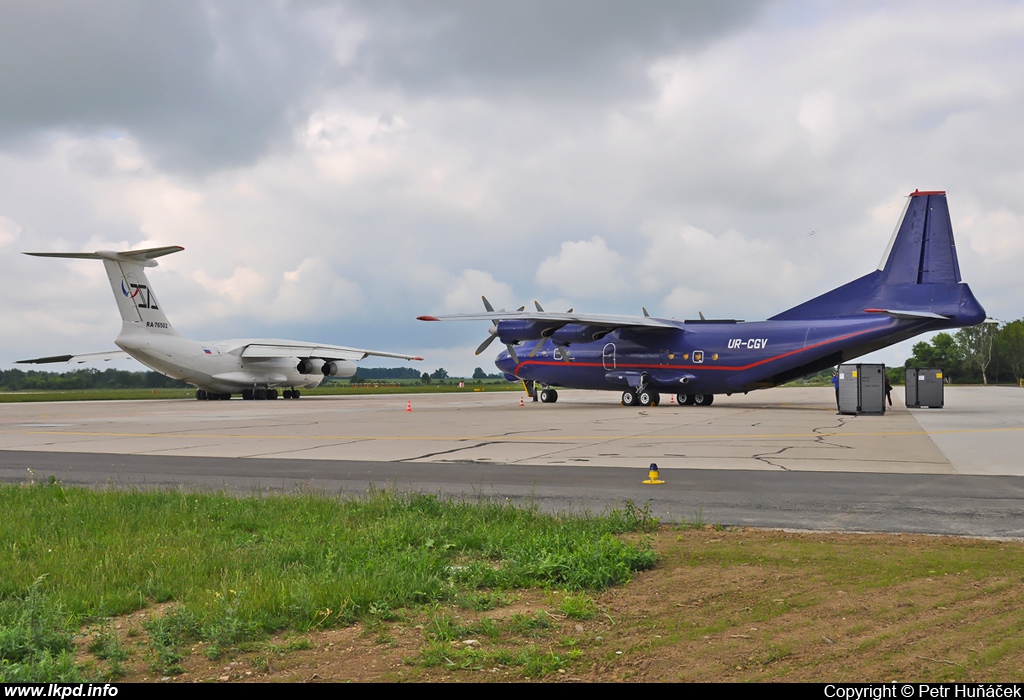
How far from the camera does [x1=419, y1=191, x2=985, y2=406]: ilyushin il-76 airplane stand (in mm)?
29328

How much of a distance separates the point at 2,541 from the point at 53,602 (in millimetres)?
2752

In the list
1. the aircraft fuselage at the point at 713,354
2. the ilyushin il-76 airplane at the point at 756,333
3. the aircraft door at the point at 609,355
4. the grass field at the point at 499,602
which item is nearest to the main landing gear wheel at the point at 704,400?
the ilyushin il-76 airplane at the point at 756,333

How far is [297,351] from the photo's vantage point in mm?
53094

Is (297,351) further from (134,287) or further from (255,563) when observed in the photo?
(255,563)

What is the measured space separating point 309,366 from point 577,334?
75.0 ft

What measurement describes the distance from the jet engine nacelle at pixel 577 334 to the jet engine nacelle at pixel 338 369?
67.6ft

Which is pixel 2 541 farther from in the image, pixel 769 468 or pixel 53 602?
pixel 769 468

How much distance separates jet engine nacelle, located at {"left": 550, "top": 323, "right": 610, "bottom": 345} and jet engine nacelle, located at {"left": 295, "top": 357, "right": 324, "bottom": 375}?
20.8 meters

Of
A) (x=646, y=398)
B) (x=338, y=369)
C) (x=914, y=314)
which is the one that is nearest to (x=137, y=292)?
(x=338, y=369)

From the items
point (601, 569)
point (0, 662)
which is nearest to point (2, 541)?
point (0, 662)

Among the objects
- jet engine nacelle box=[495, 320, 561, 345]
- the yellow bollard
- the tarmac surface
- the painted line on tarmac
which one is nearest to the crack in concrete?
the tarmac surface

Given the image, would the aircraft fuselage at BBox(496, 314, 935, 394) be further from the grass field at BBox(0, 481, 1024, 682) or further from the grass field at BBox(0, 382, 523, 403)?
the grass field at BBox(0, 382, 523, 403)

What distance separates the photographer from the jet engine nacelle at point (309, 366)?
53531mm

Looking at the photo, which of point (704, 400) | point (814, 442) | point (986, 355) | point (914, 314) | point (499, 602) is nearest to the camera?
point (499, 602)
